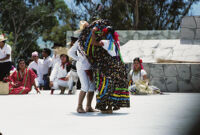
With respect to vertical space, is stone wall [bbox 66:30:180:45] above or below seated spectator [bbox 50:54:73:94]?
above

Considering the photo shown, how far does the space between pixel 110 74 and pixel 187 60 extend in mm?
7904

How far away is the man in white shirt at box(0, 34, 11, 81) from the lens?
1083cm

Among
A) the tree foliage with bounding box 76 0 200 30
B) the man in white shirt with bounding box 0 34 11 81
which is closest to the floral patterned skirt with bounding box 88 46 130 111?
the man in white shirt with bounding box 0 34 11 81

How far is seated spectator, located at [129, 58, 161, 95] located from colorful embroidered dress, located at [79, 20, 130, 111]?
15.9 ft

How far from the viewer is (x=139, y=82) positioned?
10.6m

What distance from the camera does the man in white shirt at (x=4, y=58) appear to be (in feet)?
35.5

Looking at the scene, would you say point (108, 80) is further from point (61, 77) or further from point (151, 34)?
point (151, 34)

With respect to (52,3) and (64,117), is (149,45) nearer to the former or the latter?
(64,117)

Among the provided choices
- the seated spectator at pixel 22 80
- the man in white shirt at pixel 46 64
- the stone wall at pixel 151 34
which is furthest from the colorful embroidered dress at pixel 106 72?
the stone wall at pixel 151 34

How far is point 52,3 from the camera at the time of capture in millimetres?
35969

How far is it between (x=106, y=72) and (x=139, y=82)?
5.01m

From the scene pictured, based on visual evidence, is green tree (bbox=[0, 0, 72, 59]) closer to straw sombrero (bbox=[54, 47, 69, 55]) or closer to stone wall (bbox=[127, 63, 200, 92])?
straw sombrero (bbox=[54, 47, 69, 55])

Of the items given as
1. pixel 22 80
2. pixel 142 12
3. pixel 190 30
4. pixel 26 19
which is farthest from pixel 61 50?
pixel 26 19

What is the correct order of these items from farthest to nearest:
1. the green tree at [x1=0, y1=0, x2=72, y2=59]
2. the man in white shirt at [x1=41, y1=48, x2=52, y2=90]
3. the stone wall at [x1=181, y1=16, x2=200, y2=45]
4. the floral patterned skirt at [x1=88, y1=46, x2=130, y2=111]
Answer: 1. the green tree at [x1=0, y1=0, x2=72, y2=59]
2. the stone wall at [x1=181, y1=16, x2=200, y2=45]
3. the man in white shirt at [x1=41, y1=48, x2=52, y2=90]
4. the floral patterned skirt at [x1=88, y1=46, x2=130, y2=111]
